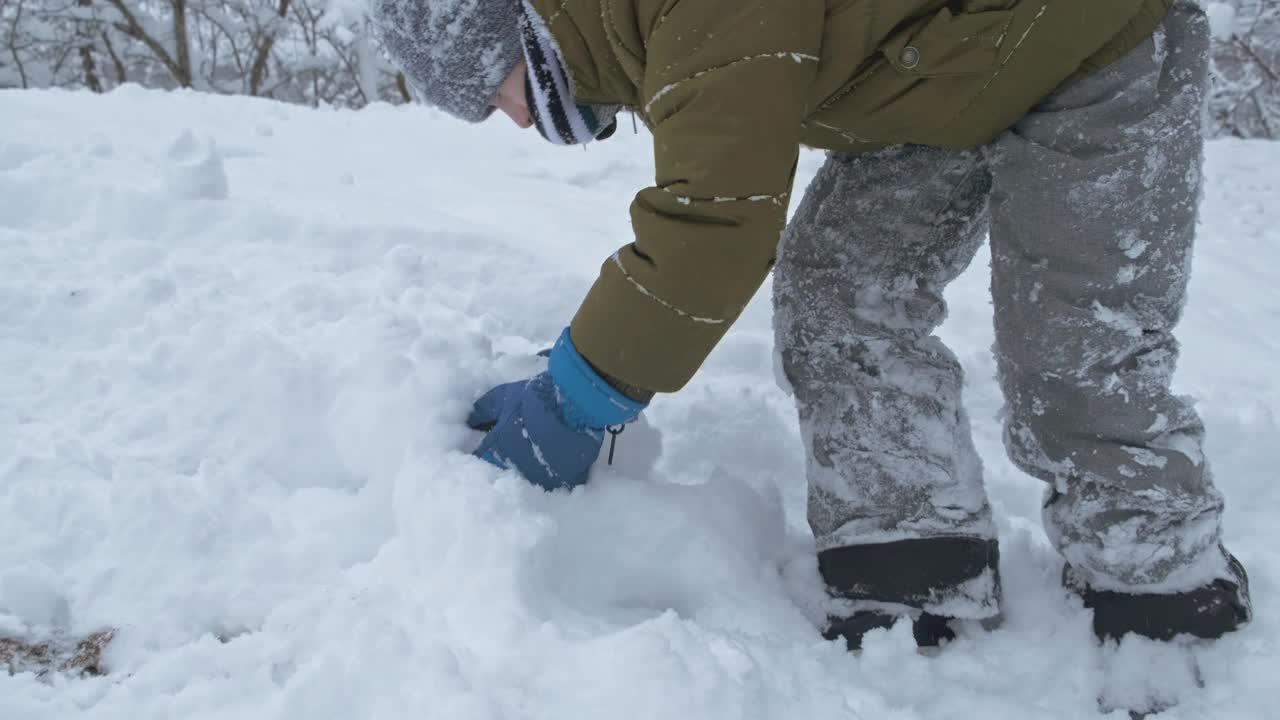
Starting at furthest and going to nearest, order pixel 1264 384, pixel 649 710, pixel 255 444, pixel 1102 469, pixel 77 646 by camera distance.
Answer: pixel 1264 384
pixel 255 444
pixel 1102 469
pixel 77 646
pixel 649 710

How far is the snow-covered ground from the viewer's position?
3.22 ft

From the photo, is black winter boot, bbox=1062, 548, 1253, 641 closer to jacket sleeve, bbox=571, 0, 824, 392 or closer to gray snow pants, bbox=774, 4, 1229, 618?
gray snow pants, bbox=774, 4, 1229, 618

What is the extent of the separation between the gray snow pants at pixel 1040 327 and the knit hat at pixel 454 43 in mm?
556

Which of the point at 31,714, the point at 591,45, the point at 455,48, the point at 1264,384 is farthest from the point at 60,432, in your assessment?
the point at 1264,384

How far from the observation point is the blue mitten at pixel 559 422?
118cm

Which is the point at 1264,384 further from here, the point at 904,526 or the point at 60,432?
the point at 60,432

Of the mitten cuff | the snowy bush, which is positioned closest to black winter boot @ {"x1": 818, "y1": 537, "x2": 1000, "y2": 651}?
the mitten cuff

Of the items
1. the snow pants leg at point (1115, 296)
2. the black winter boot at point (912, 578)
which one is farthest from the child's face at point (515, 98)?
the black winter boot at point (912, 578)

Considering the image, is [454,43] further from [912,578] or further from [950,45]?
[912,578]

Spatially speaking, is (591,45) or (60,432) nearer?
(591,45)

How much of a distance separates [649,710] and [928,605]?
51 cm

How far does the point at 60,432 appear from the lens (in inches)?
56.1

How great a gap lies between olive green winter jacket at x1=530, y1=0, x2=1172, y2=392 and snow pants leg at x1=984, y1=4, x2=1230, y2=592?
61 millimetres

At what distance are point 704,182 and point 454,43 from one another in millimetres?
402
